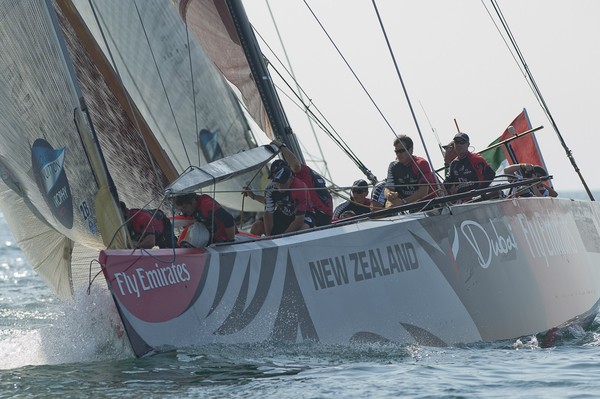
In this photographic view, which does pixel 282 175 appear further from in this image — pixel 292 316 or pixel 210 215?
pixel 292 316

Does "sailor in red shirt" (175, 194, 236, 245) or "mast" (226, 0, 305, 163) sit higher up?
"mast" (226, 0, 305, 163)

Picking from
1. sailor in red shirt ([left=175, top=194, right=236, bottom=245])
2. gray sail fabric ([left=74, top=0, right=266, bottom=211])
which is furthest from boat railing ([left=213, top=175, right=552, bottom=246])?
gray sail fabric ([left=74, top=0, right=266, bottom=211])

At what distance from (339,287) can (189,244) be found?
0.94 m

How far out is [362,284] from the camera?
7.09 meters

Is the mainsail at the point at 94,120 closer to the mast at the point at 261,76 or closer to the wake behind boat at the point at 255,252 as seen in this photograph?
the wake behind boat at the point at 255,252

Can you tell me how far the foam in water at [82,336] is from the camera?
693cm

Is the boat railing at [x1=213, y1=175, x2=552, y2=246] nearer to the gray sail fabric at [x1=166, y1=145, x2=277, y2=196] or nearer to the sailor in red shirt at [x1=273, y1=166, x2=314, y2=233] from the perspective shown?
the sailor in red shirt at [x1=273, y1=166, x2=314, y2=233]

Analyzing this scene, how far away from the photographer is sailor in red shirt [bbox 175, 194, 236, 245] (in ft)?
23.5

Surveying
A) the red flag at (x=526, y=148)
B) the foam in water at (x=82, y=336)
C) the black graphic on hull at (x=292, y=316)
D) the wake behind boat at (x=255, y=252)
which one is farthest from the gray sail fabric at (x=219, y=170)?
the red flag at (x=526, y=148)

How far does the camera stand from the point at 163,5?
1003cm

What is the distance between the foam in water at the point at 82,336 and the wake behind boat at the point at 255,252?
39 cm

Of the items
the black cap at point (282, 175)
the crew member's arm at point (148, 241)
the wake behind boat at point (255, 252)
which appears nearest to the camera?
the wake behind boat at point (255, 252)

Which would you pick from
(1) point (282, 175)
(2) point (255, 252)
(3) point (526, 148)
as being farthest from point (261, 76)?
(3) point (526, 148)

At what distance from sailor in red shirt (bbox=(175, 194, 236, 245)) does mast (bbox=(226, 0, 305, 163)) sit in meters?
1.39
